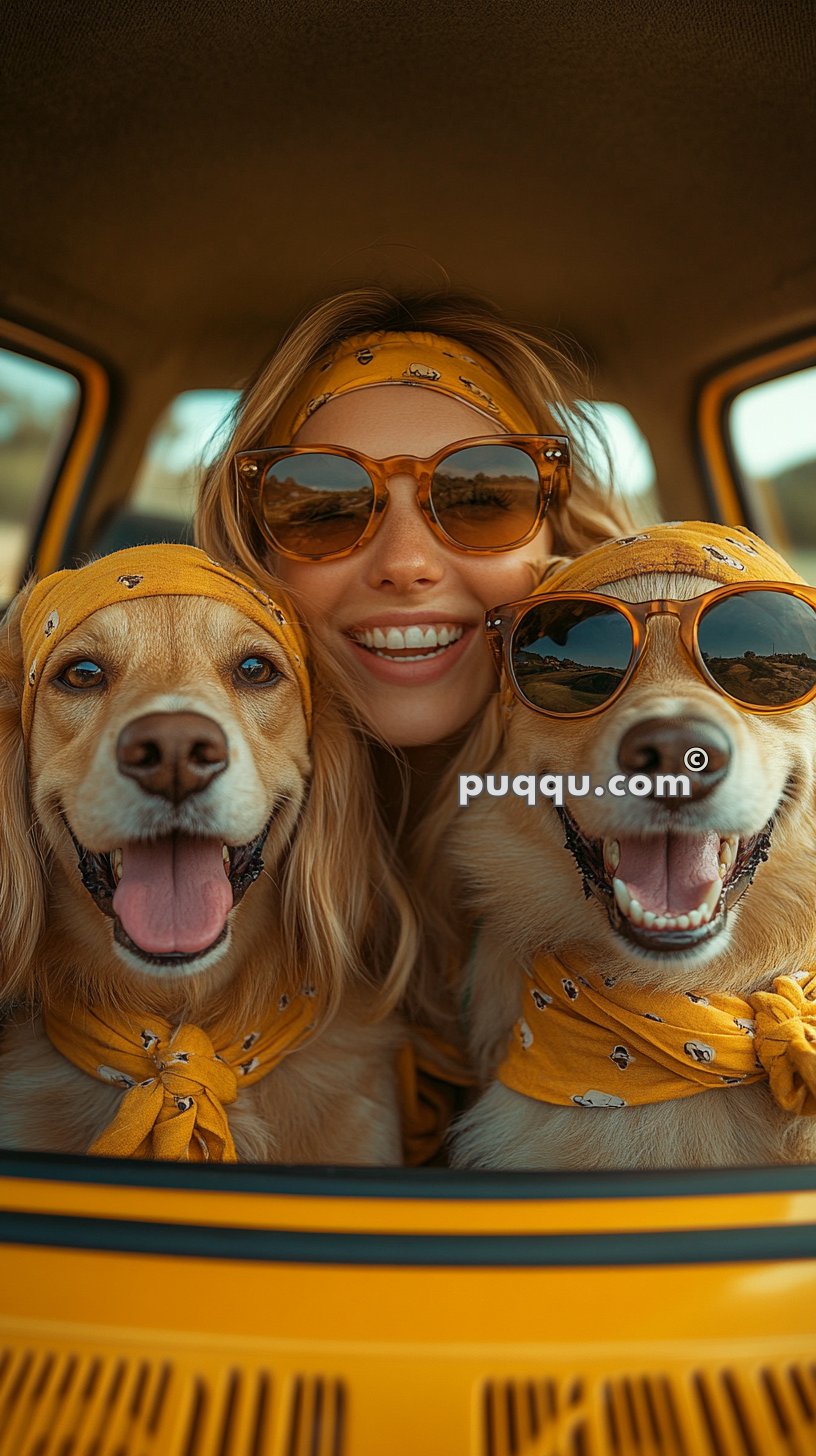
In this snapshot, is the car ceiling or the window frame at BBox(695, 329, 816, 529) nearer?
the car ceiling

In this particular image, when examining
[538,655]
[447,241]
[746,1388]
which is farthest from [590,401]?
[746,1388]

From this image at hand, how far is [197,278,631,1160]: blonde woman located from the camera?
1.75 m

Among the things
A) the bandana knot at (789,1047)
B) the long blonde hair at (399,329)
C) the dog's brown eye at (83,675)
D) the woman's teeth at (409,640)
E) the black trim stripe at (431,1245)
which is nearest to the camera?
the black trim stripe at (431,1245)

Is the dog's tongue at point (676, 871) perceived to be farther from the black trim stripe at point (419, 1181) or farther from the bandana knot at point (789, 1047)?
the black trim stripe at point (419, 1181)

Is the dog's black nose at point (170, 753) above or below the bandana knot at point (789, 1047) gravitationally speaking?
above

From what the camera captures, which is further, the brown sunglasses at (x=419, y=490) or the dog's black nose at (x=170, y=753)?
the brown sunglasses at (x=419, y=490)

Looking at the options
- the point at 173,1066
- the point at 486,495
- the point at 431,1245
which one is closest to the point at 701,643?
the point at 486,495

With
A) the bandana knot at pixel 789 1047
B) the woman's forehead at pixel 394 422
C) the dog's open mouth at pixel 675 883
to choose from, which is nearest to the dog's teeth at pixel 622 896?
the dog's open mouth at pixel 675 883

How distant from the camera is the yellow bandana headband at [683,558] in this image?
1617 millimetres

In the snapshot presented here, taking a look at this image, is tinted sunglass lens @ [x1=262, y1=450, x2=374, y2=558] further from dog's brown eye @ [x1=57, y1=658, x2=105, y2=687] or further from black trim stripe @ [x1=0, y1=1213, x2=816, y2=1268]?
black trim stripe @ [x1=0, y1=1213, x2=816, y2=1268]

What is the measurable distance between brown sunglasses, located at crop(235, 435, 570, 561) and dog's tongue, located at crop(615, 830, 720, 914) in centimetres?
55

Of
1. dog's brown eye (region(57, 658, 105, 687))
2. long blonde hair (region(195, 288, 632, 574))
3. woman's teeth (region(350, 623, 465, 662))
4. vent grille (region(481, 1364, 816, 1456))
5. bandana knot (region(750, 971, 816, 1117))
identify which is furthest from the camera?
woman's teeth (region(350, 623, 465, 662))

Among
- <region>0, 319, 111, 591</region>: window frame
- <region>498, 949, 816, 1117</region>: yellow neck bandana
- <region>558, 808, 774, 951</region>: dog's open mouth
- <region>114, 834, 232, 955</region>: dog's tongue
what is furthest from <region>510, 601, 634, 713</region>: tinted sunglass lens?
<region>0, 319, 111, 591</region>: window frame

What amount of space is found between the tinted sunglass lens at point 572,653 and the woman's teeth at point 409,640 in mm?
213
